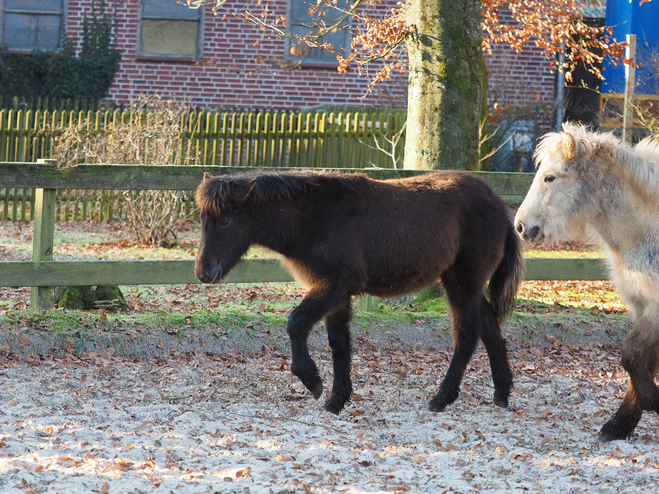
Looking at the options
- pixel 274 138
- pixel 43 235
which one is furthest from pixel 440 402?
pixel 274 138

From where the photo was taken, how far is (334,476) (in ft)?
13.0

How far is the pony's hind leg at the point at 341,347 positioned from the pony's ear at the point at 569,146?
5.55 ft

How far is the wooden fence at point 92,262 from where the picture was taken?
654 centimetres

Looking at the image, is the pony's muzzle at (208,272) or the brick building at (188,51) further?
the brick building at (188,51)

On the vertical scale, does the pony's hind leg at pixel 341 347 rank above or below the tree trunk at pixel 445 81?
below

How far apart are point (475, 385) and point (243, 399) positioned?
6.17ft

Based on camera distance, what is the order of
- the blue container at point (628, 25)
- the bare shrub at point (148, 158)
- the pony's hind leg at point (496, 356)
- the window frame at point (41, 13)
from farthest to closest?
1. the window frame at point (41, 13)
2. the blue container at point (628, 25)
3. the bare shrub at point (148, 158)
4. the pony's hind leg at point (496, 356)

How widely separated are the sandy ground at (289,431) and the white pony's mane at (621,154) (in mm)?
1565

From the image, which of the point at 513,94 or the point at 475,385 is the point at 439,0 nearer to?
the point at 475,385

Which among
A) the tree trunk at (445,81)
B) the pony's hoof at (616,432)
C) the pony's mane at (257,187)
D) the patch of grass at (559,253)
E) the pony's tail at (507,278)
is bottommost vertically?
Result: the pony's hoof at (616,432)

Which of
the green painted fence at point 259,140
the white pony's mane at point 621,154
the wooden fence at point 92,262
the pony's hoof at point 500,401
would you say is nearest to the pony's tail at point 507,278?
the pony's hoof at point 500,401

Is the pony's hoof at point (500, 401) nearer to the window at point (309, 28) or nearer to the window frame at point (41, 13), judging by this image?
the window at point (309, 28)

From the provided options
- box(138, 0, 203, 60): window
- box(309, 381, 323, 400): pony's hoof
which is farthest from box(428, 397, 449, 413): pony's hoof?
box(138, 0, 203, 60): window

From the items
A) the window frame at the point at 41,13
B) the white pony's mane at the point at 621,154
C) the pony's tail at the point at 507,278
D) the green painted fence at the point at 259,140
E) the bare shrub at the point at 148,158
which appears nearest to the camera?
the white pony's mane at the point at 621,154
